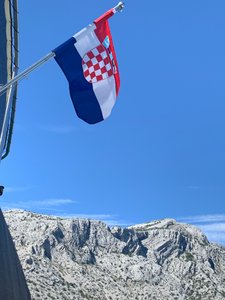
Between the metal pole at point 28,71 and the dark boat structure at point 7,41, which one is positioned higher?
the dark boat structure at point 7,41

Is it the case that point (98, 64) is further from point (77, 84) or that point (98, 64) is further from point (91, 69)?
point (77, 84)

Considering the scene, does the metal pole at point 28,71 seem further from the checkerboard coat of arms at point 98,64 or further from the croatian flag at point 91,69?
the checkerboard coat of arms at point 98,64

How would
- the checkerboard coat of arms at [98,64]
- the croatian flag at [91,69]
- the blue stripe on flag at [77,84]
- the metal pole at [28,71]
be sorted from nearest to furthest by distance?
the metal pole at [28,71] → the blue stripe on flag at [77,84] → the croatian flag at [91,69] → the checkerboard coat of arms at [98,64]

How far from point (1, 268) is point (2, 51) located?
26.7ft

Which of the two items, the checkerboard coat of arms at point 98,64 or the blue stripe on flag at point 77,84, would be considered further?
the checkerboard coat of arms at point 98,64

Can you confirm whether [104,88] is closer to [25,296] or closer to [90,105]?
[90,105]

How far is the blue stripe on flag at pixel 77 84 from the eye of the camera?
15680mm

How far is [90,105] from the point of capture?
16.3 metres

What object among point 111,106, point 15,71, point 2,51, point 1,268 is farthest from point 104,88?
point 1,268

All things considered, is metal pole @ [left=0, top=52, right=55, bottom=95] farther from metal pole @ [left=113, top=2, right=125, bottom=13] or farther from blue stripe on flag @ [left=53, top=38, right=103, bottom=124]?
metal pole @ [left=113, top=2, right=125, bottom=13]

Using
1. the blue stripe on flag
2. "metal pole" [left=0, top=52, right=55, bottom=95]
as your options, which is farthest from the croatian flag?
"metal pole" [left=0, top=52, right=55, bottom=95]

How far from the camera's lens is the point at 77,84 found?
1606cm

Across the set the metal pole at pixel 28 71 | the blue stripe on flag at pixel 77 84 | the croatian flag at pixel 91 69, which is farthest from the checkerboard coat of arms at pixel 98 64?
the metal pole at pixel 28 71

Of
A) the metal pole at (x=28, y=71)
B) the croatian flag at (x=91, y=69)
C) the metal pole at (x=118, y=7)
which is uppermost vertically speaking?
the metal pole at (x=118, y=7)
